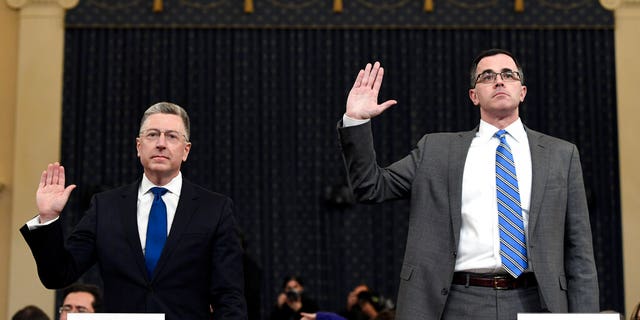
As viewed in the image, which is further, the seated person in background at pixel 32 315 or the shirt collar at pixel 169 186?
the seated person in background at pixel 32 315

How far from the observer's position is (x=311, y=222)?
11.1m

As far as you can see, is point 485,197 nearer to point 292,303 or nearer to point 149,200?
point 149,200

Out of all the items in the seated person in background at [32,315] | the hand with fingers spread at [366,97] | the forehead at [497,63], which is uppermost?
the forehead at [497,63]

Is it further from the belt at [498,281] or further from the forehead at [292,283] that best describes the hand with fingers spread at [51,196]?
the forehead at [292,283]

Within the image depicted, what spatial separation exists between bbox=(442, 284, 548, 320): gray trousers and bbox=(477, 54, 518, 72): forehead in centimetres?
77

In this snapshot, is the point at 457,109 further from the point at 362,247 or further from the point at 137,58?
the point at 137,58

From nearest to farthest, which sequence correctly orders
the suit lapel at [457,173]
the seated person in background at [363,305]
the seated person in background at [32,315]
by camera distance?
the suit lapel at [457,173], the seated person in background at [32,315], the seated person in background at [363,305]

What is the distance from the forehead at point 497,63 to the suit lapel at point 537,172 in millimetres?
250

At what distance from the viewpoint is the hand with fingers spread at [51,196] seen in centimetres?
327

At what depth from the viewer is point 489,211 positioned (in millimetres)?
3352

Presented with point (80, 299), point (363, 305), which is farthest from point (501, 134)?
point (363, 305)

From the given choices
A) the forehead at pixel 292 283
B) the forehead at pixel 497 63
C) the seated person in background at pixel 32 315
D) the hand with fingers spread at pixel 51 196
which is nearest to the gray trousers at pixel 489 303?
the forehead at pixel 497 63

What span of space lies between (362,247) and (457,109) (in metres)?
1.84

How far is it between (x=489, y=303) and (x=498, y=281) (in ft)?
0.26
